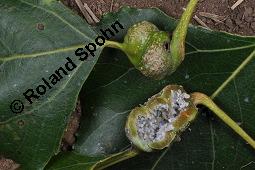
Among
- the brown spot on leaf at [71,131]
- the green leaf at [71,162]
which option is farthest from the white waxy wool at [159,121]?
the brown spot on leaf at [71,131]

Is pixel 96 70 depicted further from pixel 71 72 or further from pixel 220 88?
pixel 220 88

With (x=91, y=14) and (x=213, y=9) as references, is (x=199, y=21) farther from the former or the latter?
(x=91, y=14)

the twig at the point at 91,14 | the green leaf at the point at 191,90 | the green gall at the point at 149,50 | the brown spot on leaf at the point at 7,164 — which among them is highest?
the twig at the point at 91,14

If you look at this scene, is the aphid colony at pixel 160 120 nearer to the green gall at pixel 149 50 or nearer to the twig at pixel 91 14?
the green gall at pixel 149 50

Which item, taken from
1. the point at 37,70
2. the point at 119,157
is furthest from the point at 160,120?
the point at 37,70

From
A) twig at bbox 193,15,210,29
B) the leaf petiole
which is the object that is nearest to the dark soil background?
twig at bbox 193,15,210,29
